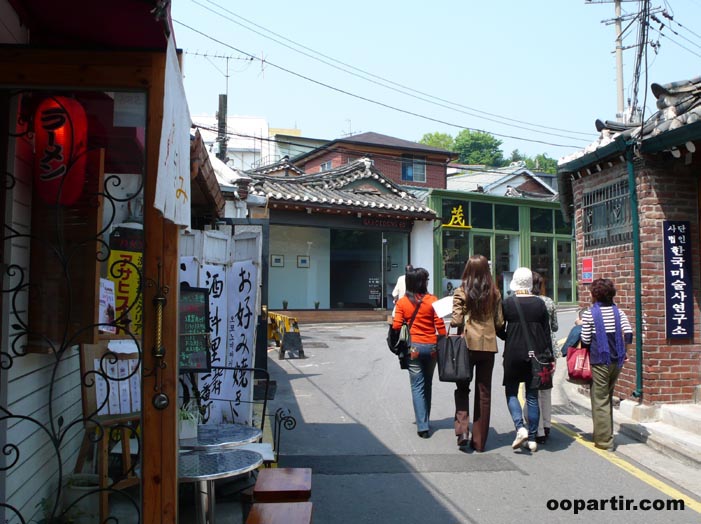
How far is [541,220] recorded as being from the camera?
2902cm

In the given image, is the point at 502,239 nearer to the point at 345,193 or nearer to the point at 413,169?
the point at 413,169

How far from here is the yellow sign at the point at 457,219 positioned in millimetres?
25875

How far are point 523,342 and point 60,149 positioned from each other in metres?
4.76

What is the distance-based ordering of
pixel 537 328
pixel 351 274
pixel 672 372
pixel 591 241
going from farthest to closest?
pixel 351 274 < pixel 591 241 < pixel 672 372 < pixel 537 328

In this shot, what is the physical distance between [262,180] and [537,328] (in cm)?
1610

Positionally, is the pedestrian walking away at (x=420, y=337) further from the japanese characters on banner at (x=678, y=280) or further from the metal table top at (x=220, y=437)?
the japanese characters on banner at (x=678, y=280)

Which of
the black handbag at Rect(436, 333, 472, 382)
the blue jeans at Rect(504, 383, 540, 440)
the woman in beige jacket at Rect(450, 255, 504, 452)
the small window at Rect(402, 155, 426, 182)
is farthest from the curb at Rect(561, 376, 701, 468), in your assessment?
the small window at Rect(402, 155, 426, 182)

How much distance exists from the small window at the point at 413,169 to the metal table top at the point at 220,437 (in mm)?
27168

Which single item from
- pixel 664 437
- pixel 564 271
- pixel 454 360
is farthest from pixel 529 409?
pixel 564 271

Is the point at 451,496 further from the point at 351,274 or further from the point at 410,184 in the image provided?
the point at 410,184

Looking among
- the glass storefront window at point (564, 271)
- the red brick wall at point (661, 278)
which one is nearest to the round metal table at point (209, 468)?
the red brick wall at point (661, 278)

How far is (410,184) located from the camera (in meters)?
31.8

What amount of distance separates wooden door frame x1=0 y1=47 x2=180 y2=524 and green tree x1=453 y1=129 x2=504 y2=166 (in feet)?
209

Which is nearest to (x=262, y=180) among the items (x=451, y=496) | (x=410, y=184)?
(x=410, y=184)
